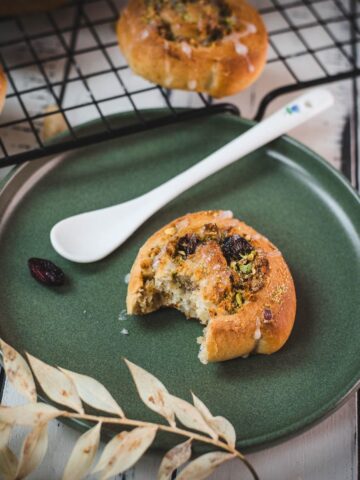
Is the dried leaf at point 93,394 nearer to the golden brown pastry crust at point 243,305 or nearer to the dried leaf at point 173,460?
the dried leaf at point 173,460

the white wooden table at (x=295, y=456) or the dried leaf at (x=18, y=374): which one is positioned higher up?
the dried leaf at (x=18, y=374)

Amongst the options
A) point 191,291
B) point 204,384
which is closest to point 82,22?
point 191,291

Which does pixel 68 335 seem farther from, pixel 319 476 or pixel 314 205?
pixel 314 205

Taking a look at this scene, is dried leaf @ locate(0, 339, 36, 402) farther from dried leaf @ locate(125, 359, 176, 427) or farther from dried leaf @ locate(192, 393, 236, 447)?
dried leaf @ locate(192, 393, 236, 447)

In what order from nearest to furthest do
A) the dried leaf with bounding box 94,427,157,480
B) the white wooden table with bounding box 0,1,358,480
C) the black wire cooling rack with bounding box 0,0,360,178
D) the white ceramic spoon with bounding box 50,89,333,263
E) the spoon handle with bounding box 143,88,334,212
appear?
the dried leaf with bounding box 94,427,157,480 → the white wooden table with bounding box 0,1,358,480 → the white ceramic spoon with bounding box 50,89,333,263 → the spoon handle with bounding box 143,88,334,212 → the black wire cooling rack with bounding box 0,0,360,178

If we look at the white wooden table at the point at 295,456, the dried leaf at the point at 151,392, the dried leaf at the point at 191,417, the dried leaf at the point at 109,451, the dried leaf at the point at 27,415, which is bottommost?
the white wooden table at the point at 295,456

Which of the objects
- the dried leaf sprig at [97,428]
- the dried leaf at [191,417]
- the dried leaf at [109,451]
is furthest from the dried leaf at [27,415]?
the dried leaf at [191,417]

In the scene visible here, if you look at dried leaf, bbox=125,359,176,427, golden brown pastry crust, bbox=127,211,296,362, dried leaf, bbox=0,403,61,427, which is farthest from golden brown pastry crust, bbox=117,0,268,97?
dried leaf, bbox=0,403,61,427
